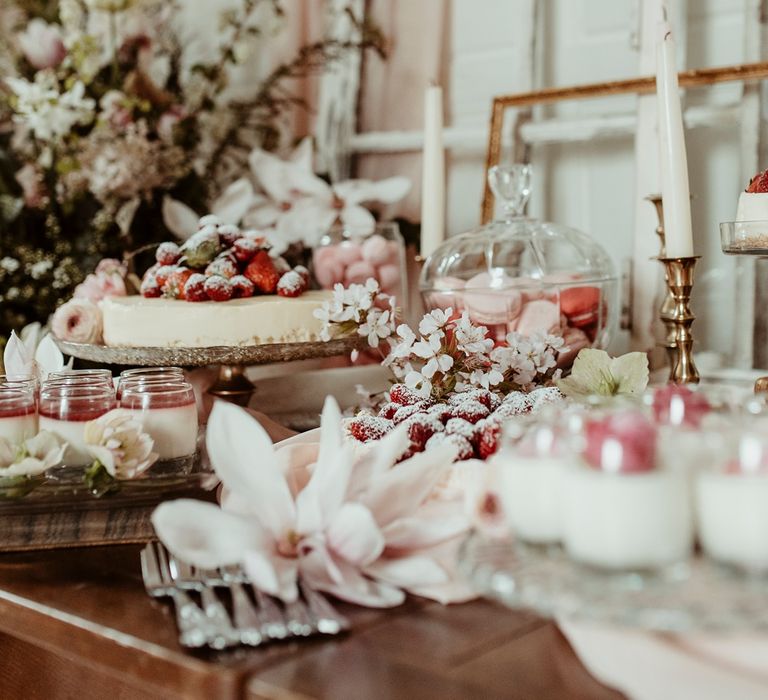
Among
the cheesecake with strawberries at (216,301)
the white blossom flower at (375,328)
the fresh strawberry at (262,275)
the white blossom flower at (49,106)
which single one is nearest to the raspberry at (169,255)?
the cheesecake with strawberries at (216,301)

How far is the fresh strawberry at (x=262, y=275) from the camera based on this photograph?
1.41 m

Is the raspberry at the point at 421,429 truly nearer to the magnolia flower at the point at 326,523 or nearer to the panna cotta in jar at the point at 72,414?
the magnolia flower at the point at 326,523

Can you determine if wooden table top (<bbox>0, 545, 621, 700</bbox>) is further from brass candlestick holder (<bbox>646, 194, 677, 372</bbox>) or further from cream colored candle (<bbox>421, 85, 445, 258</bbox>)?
cream colored candle (<bbox>421, 85, 445, 258</bbox>)

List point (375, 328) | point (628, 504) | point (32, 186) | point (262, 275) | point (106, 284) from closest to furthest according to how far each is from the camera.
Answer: point (628, 504), point (375, 328), point (262, 275), point (106, 284), point (32, 186)

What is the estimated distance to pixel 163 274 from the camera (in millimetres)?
1417

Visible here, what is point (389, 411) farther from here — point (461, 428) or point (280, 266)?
point (280, 266)

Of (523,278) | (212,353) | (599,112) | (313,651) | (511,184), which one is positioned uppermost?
(599,112)

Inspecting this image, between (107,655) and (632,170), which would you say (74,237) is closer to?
(632,170)

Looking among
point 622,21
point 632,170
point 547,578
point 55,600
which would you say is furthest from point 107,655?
point 622,21

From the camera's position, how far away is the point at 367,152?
2.01m

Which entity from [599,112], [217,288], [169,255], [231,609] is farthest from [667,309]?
[231,609]

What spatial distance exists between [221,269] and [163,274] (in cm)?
9

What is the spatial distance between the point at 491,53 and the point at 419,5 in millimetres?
180

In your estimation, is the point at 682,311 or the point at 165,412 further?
the point at 682,311
